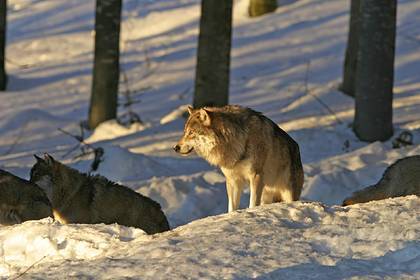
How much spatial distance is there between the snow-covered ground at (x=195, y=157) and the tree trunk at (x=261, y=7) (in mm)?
463

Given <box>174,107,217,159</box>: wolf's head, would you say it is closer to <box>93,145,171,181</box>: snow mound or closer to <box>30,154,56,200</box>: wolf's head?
<box>30,154,56,200</box>: wolf's head

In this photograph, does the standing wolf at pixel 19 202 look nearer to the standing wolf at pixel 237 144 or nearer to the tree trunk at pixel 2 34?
the standing wolf at pixel 237 144

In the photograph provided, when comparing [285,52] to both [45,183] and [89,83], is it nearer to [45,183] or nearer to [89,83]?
[89,83]

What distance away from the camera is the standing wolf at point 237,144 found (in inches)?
340

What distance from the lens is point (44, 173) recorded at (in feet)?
31.7

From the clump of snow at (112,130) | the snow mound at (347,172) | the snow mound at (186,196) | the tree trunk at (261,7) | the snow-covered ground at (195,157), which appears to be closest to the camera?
the snow-covered ground at (195,157)

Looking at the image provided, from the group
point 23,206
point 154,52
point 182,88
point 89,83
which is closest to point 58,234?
point 23,206

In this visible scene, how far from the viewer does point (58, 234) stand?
6691 millimetres

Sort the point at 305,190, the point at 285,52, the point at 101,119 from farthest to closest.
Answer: the point at 285,52 < the point at 101,119 < the point at 305,190

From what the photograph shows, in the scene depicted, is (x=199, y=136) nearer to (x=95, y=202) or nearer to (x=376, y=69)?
(x=95, y=202)

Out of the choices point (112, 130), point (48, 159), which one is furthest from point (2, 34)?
point (48, 159)

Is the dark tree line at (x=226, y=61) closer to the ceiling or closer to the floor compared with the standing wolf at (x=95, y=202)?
closer to the ceiling

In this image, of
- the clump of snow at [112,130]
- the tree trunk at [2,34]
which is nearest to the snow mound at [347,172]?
the clump of snow at [112,130]

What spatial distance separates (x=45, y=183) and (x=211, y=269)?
4.19 meters
